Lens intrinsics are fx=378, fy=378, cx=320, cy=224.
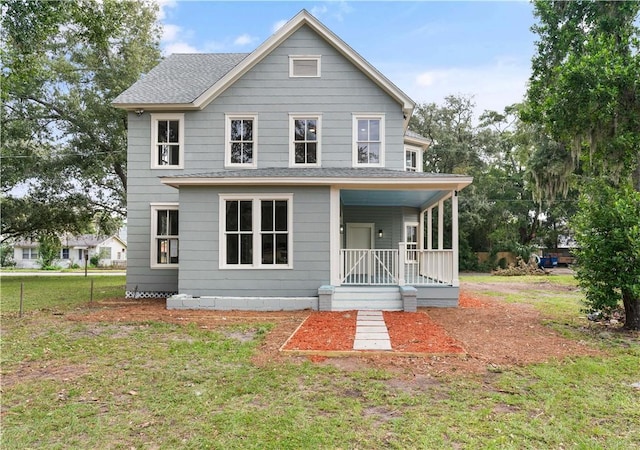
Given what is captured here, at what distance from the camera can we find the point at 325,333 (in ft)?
23.9

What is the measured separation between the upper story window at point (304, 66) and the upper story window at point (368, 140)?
1949 mm

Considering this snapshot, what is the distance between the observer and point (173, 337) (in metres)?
7.11

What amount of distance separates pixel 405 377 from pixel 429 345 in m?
1.59

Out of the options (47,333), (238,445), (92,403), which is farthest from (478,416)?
(47,333)

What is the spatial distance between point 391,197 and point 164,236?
7549 mm

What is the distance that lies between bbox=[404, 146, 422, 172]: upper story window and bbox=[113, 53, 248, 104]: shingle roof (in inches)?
316

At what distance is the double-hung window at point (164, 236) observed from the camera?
12289 millimetres

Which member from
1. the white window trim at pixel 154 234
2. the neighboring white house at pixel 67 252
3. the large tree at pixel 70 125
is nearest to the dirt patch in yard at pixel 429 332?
the white window trim at pixel 154 234

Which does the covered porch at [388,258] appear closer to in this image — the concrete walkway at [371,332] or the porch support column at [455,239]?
the porch support column at [455,239]

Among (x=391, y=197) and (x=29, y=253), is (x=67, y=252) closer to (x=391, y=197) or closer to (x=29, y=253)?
(x=29, y=253)

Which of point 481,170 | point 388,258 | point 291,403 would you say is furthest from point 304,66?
point 481,170

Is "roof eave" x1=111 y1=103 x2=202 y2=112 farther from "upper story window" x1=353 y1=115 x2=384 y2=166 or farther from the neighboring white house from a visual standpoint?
the neighboring white house

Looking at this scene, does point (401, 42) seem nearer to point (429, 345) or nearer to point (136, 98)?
point (136, 98)

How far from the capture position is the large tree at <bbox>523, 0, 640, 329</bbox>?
7.75m
